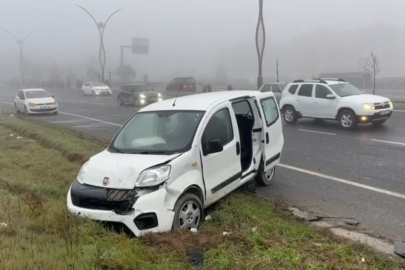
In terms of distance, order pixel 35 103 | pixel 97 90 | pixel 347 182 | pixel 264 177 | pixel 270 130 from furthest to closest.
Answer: pixel 97 90 → pixel 35 103 → pixel 347 182 → pixel 264 177 → pixel 270 130

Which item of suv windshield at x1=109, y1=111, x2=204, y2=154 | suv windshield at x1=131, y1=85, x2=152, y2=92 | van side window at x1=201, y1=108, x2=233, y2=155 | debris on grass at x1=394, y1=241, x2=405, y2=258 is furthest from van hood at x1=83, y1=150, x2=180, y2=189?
suv windshield at x1=131, y1=85, x2=152, y2=92

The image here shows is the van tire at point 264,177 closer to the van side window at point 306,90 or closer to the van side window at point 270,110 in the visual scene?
the van side window at point 270,110

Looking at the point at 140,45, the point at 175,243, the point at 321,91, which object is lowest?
the point at 175,243

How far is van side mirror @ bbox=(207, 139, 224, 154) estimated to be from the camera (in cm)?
527

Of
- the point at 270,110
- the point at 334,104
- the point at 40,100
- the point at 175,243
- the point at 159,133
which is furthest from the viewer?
the point at 40,100

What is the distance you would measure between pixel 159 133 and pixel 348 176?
3998 mm

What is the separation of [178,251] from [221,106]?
2391 millimetres

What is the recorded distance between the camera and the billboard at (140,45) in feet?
237

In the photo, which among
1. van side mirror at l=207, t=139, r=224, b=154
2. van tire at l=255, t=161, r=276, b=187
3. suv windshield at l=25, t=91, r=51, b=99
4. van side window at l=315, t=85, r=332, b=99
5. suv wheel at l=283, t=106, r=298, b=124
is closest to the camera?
van side mirror at l=207, t=139, r=224, b=154

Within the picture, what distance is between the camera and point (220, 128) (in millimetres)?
5742

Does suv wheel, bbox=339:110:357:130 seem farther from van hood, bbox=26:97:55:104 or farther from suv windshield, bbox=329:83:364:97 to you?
van hood, bbox=26:97:55:104

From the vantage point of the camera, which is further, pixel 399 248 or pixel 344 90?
Answer: pixel 344 90

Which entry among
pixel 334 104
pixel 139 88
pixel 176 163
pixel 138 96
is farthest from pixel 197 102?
pixel 139 88

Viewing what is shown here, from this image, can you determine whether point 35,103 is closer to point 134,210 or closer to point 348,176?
point 348,176
